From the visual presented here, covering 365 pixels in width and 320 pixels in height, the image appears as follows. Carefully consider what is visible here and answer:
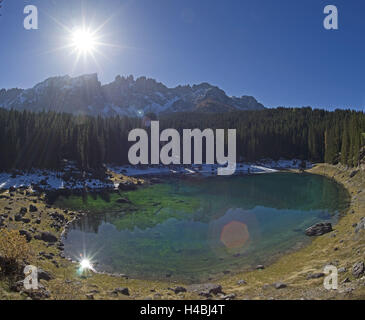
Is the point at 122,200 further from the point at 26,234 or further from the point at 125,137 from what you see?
the point at 125,137

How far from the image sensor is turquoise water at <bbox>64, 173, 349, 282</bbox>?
77.3ft

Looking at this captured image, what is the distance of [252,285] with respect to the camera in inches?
715

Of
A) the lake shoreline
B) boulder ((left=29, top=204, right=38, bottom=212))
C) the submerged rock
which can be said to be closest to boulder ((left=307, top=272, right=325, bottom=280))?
the lake shoreline

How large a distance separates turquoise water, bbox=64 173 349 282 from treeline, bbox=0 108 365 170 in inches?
1359

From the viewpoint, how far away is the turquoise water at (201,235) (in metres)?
23.5

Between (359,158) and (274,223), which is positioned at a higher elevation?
(359,158)

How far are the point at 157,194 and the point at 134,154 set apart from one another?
190 ft

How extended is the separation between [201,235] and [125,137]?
8894cm

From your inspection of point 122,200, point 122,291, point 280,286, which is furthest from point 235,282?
point 122,200

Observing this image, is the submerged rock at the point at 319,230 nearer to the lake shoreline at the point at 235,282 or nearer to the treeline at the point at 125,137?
the lake shoreline at the point at 235,282

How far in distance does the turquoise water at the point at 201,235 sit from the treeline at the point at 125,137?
34.5 m
